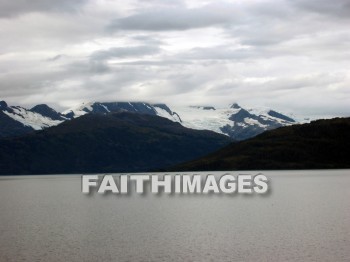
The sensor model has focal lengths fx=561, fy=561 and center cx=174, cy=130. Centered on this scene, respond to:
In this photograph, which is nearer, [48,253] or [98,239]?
[48,253]

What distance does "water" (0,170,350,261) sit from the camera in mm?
89000

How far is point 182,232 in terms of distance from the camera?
11419 cm

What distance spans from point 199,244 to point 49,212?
81485mm

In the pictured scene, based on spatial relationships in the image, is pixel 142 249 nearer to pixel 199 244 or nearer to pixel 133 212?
pixel 199 244

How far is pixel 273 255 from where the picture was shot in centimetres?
8575

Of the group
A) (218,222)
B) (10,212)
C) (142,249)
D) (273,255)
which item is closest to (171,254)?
(142,249)

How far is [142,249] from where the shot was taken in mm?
94562

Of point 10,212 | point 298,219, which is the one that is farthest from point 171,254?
point 10,212

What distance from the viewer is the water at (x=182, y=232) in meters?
89.0

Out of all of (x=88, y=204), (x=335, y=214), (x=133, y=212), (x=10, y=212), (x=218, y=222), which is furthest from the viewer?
(x=88, y=204)

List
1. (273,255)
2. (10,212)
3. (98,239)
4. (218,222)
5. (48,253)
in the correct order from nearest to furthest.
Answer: (273,255) → (48,253) → (98,239) → (218,222) → (10,212)

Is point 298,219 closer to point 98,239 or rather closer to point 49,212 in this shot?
point 98,239

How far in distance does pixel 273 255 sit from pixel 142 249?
2235 cm

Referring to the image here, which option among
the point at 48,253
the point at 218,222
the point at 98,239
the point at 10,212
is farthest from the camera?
the point at 10,212
